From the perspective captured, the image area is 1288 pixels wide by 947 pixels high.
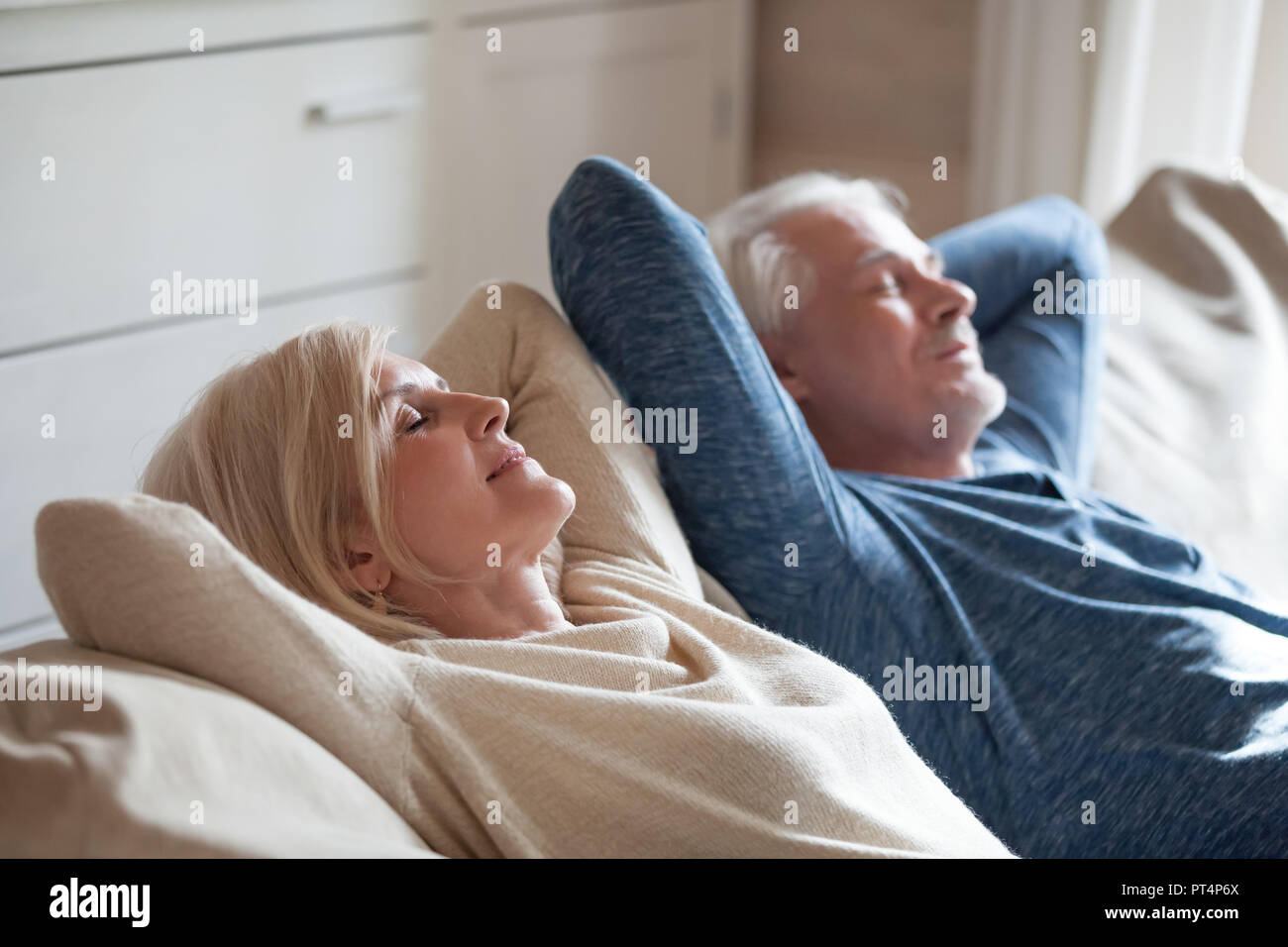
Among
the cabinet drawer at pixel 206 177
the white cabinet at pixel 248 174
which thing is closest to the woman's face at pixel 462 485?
the white cabinet at pixel 248 174

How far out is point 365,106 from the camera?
245 centimetres

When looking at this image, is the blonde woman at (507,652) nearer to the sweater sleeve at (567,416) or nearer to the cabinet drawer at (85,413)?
the sweater sleeve at (567,416)

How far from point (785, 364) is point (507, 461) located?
0.72 m

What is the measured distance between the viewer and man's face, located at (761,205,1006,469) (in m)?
1.66

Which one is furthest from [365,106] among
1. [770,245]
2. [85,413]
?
[770,245]

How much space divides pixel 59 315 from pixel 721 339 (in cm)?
116

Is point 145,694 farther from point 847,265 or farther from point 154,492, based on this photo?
Result: point 847,265

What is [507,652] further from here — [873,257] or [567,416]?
[873,257]

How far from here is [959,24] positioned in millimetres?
3207

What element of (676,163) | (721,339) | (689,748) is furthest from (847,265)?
(676,163)

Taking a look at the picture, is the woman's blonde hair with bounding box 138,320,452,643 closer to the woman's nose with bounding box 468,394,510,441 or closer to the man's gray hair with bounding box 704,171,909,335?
the woman's nose with bounding box 468,394,510,441

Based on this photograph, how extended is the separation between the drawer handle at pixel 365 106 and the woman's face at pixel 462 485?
1.41 m

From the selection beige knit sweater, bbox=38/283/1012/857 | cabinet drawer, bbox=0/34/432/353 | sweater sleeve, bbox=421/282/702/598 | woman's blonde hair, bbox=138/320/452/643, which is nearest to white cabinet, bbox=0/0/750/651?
cabinet drawer, bbox=0/34/432/353

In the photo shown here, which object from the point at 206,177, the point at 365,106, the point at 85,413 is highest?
the point at 365,106
